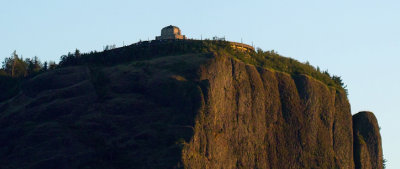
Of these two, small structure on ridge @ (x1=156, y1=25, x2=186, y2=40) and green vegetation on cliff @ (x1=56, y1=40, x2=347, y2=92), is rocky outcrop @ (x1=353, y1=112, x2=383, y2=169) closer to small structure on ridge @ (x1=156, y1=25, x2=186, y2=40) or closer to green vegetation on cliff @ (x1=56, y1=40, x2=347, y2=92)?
green vegetation on cliff @ (x1=56, y1=40, x2=347, y2=92)

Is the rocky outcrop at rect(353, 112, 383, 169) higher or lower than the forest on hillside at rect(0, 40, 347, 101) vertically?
lower

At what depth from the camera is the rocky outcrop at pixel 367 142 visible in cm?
10462

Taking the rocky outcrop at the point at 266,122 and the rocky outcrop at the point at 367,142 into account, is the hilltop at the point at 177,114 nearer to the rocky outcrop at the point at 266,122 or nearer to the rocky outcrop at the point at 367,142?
the rocky outcrop at the point at 266,122

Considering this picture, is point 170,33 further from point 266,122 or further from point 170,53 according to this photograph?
point 266,122

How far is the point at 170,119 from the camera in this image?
272 feet

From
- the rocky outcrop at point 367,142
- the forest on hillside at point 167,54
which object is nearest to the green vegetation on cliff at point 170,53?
the forest on hillside at point 167,54

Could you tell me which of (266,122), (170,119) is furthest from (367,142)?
(170,119)

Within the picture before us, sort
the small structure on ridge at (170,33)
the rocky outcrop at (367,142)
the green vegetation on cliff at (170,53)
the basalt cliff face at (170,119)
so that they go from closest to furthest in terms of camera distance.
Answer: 1. the basalt cliff face at (170,119)
2. the green vegetation on cliff at (170,53)
3. the rocky outcrop at (367,142)
4. the small structure on ridge at (170,33)

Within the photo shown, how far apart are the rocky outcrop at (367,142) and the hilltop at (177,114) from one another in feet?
0.88

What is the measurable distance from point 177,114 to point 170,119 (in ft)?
3.04

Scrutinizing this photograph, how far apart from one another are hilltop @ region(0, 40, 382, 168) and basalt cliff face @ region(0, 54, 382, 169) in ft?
0.38

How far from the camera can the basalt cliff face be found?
3167 inches

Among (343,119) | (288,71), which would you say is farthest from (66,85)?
(343,119)

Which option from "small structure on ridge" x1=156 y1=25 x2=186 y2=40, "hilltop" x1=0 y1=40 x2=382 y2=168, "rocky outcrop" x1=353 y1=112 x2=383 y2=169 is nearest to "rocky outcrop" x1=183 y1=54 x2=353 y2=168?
"hilltop" x1=0 y1=40 x2=382 y2=168
